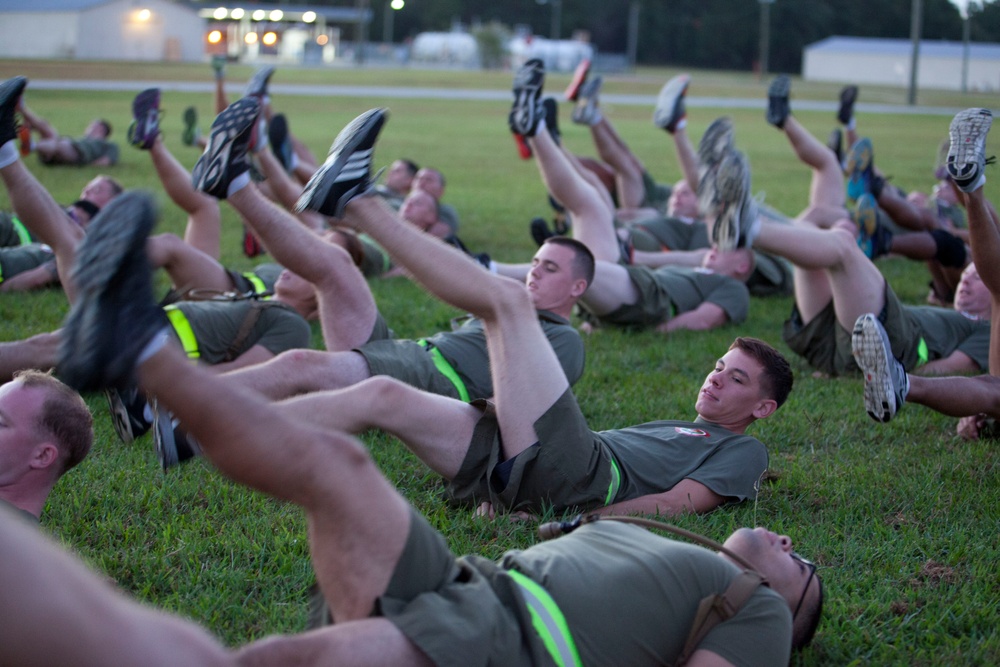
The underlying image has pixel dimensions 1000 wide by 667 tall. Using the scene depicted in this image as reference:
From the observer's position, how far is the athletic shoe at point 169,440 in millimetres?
3980

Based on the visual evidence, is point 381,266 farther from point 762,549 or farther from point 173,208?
point 762,549

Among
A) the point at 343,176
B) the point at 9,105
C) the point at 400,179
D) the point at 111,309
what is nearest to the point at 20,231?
the point at 9,105

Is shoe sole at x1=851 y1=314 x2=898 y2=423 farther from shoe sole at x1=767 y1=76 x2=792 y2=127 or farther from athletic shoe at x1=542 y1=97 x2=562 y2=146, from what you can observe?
athletic shoe at x1=542 y1=97 x2=562 y2=146

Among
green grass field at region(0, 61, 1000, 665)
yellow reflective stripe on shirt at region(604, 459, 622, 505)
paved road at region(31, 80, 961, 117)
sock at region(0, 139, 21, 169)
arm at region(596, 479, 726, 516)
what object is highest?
paved road at region(31, 80, 961, 117)

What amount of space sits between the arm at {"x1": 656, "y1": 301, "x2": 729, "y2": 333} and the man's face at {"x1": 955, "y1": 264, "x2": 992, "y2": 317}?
5.55ft

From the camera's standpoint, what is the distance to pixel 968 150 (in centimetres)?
518

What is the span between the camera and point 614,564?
277cm

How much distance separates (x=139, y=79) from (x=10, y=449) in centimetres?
3737

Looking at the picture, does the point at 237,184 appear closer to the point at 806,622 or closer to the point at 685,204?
the point at 806,622

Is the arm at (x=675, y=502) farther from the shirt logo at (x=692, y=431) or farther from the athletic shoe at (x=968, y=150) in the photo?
the athletic shoe at (x=968, y=150)

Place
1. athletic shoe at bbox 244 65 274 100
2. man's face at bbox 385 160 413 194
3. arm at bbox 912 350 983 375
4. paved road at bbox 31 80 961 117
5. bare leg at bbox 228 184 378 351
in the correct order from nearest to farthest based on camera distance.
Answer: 1. bare leg at bbox 228 184 378 351
2. arm at bbox 912 350 983 375
3. athletic shoe at bbox 244 65 274 100
4. man's face at bbox 385 160 413 194
5. paved road at bbox 31 80 961 117

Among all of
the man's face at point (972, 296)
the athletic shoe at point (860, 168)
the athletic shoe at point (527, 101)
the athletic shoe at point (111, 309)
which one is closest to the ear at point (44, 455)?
the athletic shoe at point (111, 309)

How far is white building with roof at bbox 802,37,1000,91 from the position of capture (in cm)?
3072

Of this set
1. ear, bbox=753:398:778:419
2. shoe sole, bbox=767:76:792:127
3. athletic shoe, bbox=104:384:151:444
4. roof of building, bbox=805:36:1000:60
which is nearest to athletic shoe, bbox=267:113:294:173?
shoe sole, bbox=767:76:792:127
